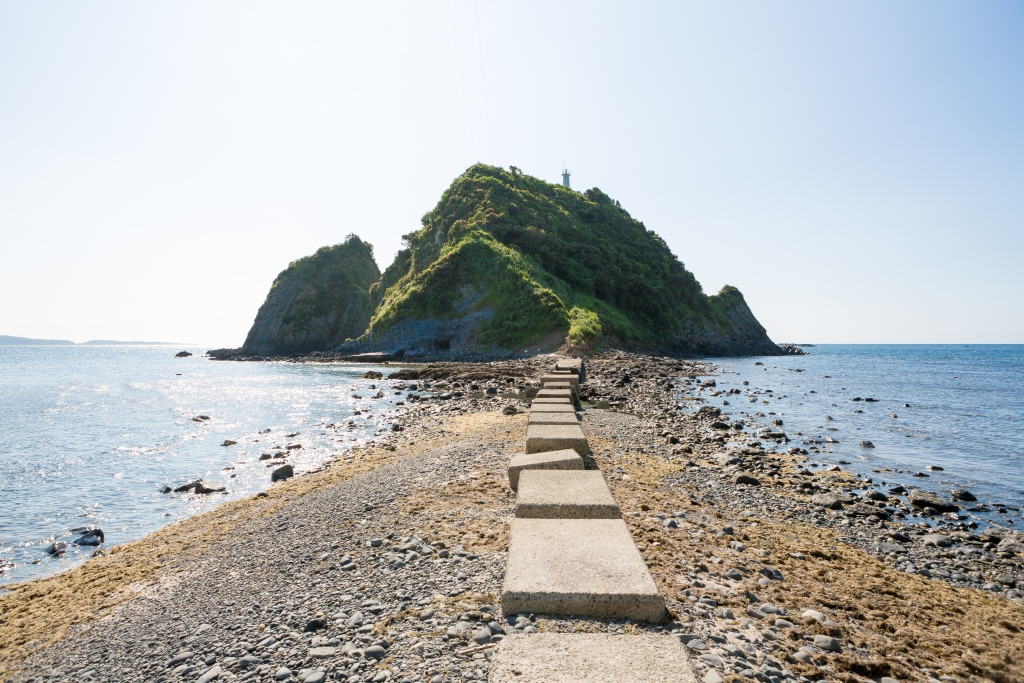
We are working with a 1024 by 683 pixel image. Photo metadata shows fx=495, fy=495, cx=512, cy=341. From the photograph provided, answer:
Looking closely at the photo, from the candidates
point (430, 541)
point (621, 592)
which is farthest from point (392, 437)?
point (621, 592)

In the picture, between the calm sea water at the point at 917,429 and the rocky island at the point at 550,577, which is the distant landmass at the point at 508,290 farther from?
the rocky island at the point at 550,577

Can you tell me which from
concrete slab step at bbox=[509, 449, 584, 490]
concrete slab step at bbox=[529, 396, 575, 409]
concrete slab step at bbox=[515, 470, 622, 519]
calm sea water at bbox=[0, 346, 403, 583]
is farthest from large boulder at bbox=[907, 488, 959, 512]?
calm sea water at bbox=[0, 346, 403, 583]

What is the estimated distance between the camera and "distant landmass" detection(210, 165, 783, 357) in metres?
62.3

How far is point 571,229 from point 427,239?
2488cm

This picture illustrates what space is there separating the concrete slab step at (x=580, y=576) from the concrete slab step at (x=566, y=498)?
2.11 feet

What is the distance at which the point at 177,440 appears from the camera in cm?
1947

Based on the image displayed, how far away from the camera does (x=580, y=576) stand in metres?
4.41

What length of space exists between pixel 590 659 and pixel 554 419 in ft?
28.0

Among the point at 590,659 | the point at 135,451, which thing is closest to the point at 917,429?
the point at 590,659

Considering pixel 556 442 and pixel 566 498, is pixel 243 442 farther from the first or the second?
pixel 566 498

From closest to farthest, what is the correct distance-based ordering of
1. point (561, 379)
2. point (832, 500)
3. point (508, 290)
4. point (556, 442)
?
point (832, 500)
point (556, 442)
point (561, 379)
point (508, 290)

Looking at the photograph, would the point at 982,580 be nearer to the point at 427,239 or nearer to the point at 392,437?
the point at 392,437

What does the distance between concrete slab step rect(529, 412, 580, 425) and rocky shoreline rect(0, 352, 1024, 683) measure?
4.22 feet

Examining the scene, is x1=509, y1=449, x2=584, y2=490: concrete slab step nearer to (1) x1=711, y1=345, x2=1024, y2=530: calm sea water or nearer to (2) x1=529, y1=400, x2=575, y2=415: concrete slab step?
(2) x1=529, y1=400, x2=575, y2=415: concrete slab step
